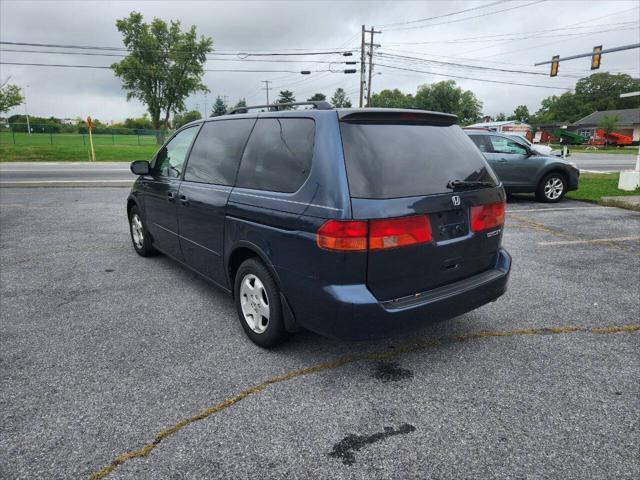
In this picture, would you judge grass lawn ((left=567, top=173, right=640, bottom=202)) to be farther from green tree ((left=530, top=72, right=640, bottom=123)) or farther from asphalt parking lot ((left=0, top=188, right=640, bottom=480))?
green tree ((left=530, top=72, right=640, bottom=123))

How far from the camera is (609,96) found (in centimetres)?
9188

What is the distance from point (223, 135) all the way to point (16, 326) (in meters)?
2.34

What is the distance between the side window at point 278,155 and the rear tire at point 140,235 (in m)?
2.54

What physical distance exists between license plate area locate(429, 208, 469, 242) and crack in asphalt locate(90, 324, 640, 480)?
0.95 metres

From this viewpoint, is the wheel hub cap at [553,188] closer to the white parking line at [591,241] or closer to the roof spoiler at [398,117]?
the white parking line at [591,241]

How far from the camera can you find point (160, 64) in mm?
54688

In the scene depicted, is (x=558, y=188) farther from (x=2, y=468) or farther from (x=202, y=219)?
(x=2, y=468)

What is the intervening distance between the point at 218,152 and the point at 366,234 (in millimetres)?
1860

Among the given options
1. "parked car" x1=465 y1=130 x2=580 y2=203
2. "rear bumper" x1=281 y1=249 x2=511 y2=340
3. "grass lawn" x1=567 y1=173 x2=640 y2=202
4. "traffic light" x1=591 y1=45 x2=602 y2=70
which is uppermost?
"traffic light" x1=591 y1=45 x2=602 y2=70

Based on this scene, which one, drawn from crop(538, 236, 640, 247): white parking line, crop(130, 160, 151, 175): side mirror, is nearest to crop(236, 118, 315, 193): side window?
crop(130, 160, 151, 175): side mirror

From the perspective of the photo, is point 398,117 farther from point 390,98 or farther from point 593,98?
point 390,98

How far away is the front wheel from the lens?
33.8 feet

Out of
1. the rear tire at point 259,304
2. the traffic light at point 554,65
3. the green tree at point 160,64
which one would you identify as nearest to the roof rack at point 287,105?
the rear tire at point 259,304

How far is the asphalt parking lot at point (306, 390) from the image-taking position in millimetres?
2104
